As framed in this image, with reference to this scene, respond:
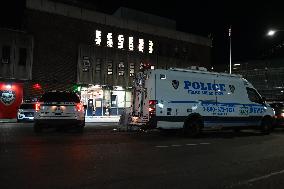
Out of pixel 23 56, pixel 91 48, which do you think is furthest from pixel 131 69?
pixel 23 56

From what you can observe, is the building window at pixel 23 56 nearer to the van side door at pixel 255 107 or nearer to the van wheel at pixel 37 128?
the van wheel at pixel 37 128

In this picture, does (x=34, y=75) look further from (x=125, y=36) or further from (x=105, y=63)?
(x=125, y=36)

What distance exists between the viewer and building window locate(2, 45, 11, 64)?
34.5 meters

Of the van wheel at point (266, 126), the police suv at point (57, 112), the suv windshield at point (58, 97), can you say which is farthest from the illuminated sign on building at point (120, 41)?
the van wheel at point (266, 126)

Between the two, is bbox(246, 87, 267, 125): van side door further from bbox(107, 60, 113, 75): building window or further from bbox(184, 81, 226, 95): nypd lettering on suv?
bbox(107, 60, 113, 75): building window

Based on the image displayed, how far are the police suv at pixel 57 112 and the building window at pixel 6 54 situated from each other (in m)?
17.8

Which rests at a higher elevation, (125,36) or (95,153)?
(125,36)

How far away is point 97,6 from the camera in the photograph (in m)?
45.3

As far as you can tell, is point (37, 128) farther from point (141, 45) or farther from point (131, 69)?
point (141, 45)

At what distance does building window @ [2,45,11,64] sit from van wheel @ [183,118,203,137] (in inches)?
873

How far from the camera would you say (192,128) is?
1733 cm

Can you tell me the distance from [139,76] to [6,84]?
20641mm

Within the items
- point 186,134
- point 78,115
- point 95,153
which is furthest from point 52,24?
point 95,153

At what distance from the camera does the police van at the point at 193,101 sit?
16.4 metres
